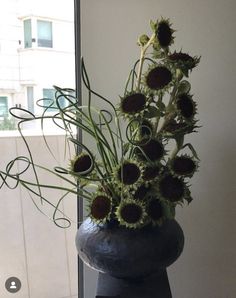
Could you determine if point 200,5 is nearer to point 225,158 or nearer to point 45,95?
point 225,158

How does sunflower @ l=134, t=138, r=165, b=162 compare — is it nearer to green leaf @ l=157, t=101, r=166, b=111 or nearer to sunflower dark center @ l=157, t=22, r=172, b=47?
green leaf @ l=157, t=101, r=166, b=111

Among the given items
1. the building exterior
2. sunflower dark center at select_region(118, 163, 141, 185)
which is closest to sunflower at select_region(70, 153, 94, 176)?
sunflower dark center at select_region(118, 163, 141, 185)

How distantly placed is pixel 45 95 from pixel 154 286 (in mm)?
857

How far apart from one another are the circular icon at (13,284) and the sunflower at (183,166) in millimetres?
1073

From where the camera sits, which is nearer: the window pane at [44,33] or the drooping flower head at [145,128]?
the drooping flower head at [145,128]

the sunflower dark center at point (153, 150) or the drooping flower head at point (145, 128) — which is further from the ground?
the drooping flower head at point (145, 128)

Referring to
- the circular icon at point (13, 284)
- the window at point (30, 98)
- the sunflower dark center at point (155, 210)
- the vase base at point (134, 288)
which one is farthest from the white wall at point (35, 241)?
the sunflower dark center at point (155, 210)

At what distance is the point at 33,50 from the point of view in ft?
4.97

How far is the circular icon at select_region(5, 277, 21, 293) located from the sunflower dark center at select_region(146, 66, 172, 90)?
1169mm

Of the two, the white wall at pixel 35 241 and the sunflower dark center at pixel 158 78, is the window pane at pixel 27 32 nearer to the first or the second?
the white wall at pixel 35 241

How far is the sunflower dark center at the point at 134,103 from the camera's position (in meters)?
0.88

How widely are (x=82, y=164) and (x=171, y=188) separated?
24 cm

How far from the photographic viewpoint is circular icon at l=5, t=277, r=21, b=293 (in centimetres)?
165

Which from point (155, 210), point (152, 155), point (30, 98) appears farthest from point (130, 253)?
point (30, 98)
